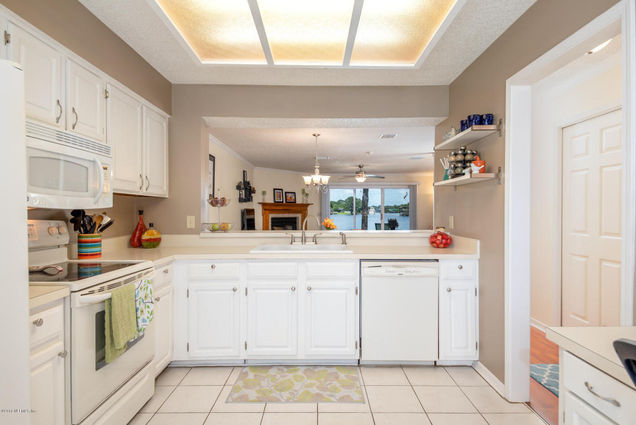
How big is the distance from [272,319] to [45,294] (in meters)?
1.48

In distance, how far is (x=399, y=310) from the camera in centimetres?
250

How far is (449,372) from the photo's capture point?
8.10 feet

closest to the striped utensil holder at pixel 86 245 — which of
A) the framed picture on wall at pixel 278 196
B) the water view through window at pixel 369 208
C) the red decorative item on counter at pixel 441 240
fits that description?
the red decorative item on counter at pixel 441 240

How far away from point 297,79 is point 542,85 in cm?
228

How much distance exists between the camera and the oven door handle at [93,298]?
4.85ft

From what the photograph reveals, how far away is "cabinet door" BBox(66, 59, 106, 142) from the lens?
1817 millimetres

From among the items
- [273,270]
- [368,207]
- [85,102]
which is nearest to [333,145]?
[273,270]

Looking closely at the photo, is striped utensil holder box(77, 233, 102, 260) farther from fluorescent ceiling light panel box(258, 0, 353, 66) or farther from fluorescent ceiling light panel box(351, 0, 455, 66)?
fluorescent ceiling light panel box(351, 0, 455, 66)

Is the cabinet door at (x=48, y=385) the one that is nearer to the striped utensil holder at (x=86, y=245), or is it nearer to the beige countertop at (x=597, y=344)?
the striped utensil holder at (x=86, y=245)

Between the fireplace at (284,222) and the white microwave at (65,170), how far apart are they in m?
5.91

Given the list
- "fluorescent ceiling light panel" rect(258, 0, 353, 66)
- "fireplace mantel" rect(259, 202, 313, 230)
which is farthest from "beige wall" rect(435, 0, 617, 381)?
"fireplace mantel" rect(259, 202, 313, 230)

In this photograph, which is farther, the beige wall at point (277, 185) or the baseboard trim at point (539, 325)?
the beige wall at point (277, 185)

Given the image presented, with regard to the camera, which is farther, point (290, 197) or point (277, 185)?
point (290, 197)

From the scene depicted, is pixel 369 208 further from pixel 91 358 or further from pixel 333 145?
pixel 91 358
